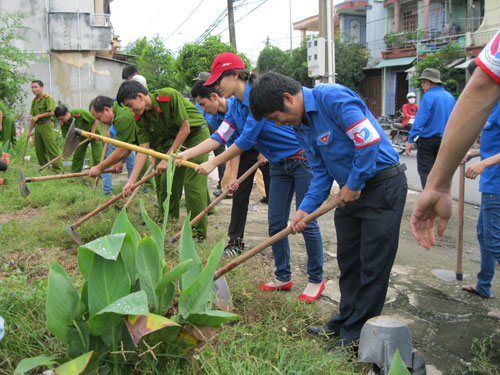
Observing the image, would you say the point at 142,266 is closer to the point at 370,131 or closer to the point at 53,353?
the point at 53,353

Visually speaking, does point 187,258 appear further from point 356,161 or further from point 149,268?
point 356,161

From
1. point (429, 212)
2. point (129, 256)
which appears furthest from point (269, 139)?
point (429, 212)

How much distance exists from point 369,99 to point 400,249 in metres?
27.7

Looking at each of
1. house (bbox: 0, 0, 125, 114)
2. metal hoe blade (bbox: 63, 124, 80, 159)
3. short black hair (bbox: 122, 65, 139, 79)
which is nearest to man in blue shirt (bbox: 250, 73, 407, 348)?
metal hoe blade (bbox: 63, 124, 80, 159)

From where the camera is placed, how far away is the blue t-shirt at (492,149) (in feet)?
10.5

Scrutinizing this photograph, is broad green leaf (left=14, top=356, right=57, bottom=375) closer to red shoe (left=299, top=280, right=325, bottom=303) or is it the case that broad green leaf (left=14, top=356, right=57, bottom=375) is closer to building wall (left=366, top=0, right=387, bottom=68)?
red shoe (left=299, top=280, right=325, bottom=303)

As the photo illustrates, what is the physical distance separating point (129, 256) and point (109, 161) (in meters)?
3.41

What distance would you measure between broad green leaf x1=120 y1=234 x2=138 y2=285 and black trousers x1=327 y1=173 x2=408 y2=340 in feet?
4.48

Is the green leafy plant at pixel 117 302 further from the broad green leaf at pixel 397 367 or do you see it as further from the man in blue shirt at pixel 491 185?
the man in blue shirt at pixel 491 185

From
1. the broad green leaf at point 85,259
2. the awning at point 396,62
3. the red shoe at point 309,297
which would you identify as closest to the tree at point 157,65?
the awning at point 396,62

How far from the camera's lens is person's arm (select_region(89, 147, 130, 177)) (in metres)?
5.10

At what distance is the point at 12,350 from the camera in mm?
2250

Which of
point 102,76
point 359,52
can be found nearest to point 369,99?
point 359,52

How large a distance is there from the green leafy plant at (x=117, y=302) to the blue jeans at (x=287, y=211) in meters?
1.66
